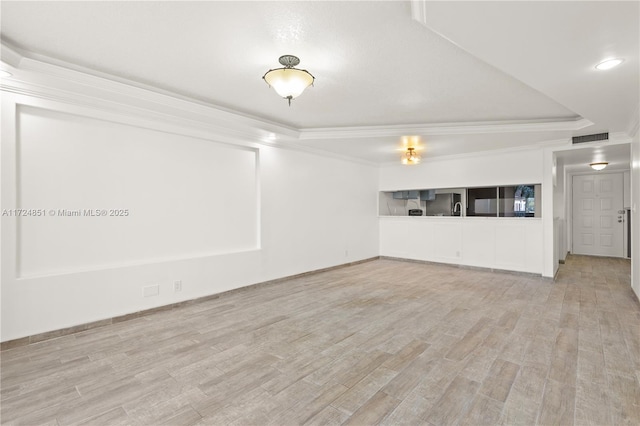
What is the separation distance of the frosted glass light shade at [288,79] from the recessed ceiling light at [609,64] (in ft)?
7.92

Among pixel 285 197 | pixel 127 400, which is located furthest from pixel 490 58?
pixel 285 197

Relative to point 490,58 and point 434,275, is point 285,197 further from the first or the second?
point 490,58

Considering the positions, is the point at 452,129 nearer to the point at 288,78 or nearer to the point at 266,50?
the point at 288,78

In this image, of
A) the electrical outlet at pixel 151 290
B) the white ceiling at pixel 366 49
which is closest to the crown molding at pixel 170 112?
the white ceiling at pixel 366 49

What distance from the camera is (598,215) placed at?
28.6 feet

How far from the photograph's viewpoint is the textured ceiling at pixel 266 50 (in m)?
2.19

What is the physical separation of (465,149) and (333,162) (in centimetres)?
273

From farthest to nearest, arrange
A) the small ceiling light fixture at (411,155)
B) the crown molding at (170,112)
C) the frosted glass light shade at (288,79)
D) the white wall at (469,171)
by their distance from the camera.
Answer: the small ceiling light fixture at (411,155) < the white wall at (469,171) < the crown molding at (170,112) < the frosted glass light shade at (288,79)

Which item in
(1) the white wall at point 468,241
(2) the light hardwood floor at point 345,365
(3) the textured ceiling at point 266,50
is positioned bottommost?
(2) the light hardwood floor at point 345,365

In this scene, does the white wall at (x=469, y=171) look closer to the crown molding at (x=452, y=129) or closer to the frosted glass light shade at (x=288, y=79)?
the crown molding at (x=452, y=129)

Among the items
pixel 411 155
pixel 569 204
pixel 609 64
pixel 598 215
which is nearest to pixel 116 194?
pixel 609 64

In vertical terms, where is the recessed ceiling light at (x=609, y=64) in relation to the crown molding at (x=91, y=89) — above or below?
below

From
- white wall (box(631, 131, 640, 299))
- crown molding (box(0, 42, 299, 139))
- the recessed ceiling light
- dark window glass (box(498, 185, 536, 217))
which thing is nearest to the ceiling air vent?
white wall (box(631, 131, 640, 299))

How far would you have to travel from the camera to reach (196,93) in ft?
12.1
